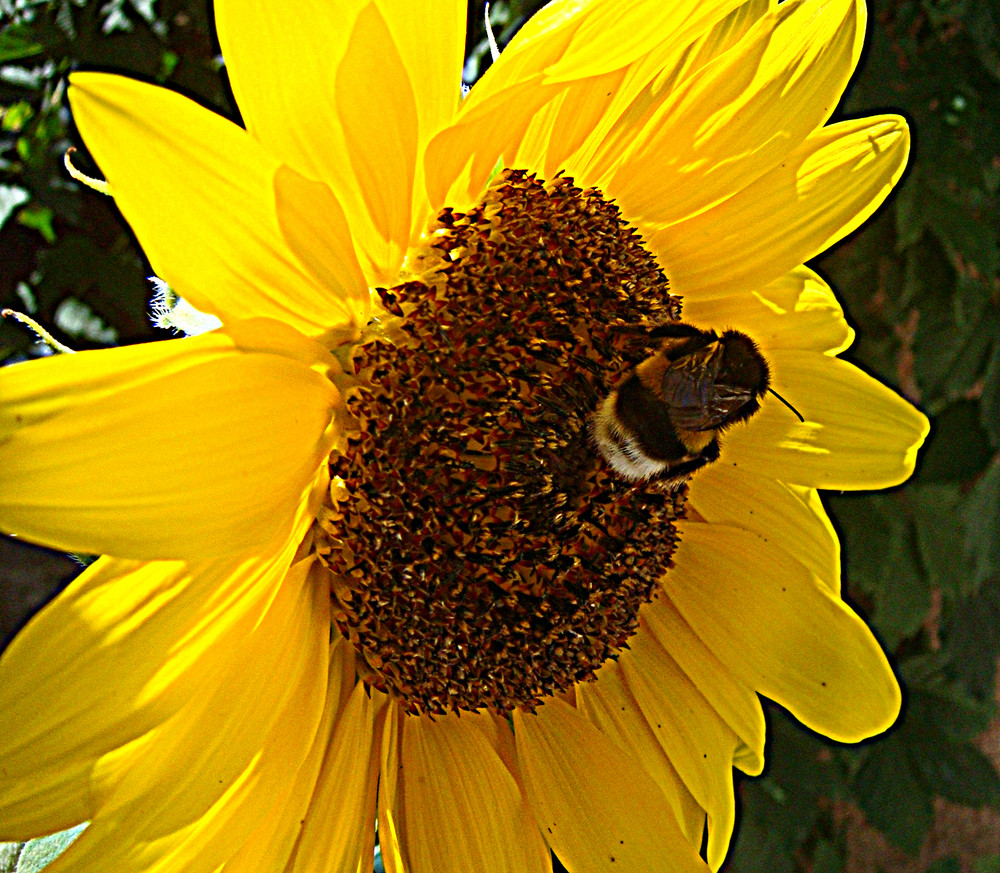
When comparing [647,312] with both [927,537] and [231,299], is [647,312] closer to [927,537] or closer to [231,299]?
Answer: [231,299]

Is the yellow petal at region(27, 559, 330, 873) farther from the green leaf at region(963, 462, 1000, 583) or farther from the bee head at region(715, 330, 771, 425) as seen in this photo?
the green leaf at region(963, 462, 1000, 583)

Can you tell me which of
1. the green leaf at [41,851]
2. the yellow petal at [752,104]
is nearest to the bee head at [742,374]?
the yellow petal at [752,104]

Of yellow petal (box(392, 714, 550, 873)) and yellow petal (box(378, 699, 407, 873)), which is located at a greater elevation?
yellow petal (box(378, 699, 407, 873))

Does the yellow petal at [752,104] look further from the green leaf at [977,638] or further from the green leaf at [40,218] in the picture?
the green leaf at [977,638]

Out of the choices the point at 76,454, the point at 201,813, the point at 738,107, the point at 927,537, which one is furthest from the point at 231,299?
the point at 927,537

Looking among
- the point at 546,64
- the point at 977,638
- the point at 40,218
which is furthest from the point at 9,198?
the point at 977,638

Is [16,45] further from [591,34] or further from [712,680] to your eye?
[712,680]

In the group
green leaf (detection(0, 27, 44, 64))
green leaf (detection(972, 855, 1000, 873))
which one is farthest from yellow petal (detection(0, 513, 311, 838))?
green leaf (detection(972, 855, 1000, 873))
